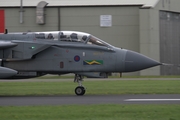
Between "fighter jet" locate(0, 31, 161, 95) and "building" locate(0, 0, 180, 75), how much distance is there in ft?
75.3

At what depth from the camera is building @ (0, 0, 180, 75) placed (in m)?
41.0

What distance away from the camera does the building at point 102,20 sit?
135 ft

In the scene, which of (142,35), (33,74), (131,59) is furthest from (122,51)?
(142,35)

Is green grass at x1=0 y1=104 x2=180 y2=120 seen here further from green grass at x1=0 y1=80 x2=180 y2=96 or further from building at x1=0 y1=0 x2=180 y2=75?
building at x1=0 y1=0 x2=180 y2=75

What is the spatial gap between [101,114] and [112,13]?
3063 cm

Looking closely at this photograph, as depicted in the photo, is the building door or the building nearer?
the building

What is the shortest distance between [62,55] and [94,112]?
686 centimetres

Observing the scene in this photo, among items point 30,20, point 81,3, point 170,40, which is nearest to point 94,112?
point 81,3

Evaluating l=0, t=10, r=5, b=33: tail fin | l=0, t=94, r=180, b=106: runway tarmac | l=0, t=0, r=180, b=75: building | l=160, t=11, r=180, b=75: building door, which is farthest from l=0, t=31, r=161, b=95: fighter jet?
l=160, t=11, r=180, b=75: building door

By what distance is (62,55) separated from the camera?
18109 millimetres

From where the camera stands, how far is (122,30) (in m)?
41.5

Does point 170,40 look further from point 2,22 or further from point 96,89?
point 96,89

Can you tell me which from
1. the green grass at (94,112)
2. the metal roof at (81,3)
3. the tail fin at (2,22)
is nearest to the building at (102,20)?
the metal roof at (81,3)

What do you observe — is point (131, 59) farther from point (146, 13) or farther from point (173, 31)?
point (173, 31)
